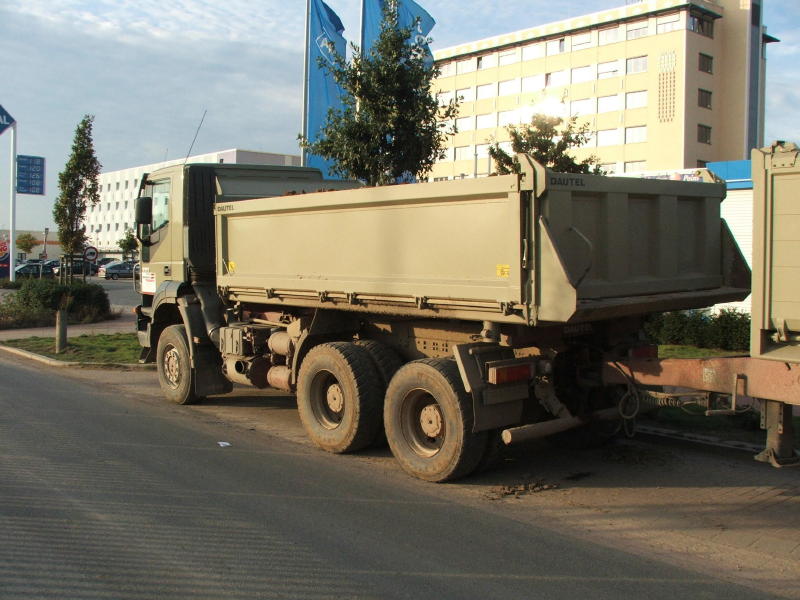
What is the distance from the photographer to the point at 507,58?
65.4 metres

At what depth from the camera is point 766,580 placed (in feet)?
15.1

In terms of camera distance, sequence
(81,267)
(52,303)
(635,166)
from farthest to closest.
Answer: (635,166)
(81,267)
(52,303)

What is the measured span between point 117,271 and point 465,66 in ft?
114

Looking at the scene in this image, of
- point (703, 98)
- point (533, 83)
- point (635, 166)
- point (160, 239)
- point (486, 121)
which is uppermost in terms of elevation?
point (533, 83)

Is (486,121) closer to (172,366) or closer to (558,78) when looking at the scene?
(558,78)

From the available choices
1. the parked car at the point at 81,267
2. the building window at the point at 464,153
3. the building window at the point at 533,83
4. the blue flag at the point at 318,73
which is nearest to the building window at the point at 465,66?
the building window at the point at 533,83

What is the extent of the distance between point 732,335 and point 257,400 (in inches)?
342

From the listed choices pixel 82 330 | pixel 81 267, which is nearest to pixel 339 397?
pixel 82 330

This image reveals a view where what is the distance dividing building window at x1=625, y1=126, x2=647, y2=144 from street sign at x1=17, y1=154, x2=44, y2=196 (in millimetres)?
40176

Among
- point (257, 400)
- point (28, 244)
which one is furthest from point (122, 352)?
point (28, 244)

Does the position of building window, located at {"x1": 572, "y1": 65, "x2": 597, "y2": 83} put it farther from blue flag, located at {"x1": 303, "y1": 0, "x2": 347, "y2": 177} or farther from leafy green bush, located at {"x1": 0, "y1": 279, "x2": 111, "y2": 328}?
leafy green bush, located at {"x1": 0, "y1": 279, "x2": 111, "y2": 328}

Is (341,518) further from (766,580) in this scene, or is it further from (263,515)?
(766,580)

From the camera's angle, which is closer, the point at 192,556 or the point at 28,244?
the point at 192,556

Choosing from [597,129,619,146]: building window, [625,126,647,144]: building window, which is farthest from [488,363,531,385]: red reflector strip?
[597,129,619,146]: building window
